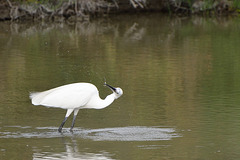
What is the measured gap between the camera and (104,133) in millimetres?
9328

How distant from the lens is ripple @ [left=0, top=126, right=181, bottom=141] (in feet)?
29.7

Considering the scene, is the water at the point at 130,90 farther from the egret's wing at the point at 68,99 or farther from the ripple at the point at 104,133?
the egret's wing at the point at 68,99

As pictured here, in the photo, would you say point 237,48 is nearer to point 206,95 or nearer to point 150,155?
point 206,95

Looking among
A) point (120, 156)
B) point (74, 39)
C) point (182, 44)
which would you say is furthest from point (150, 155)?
point (74, 39)

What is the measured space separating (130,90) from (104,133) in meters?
3.42

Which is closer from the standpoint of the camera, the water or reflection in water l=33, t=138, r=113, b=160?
reflection in water l=33, t=138, r=113, b=160

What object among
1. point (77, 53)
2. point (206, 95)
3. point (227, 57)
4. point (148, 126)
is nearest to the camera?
point (148, 126)

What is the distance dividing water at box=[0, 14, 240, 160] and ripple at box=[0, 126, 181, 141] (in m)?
0.01

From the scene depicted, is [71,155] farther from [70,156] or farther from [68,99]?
[68,99]

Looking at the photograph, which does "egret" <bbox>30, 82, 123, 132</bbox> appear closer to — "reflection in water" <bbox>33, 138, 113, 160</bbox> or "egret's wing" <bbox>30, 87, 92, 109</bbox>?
"egret's wing" <bbox>30, 87, 92, 109</bbox>

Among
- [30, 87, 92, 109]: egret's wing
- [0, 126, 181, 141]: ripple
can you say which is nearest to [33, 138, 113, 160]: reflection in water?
[0, 126, 181, 141]: ripple

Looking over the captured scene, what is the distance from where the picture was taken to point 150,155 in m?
8.09

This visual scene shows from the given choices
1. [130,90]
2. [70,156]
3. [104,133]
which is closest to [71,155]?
[70,156]

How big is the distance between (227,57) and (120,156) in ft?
30.3
